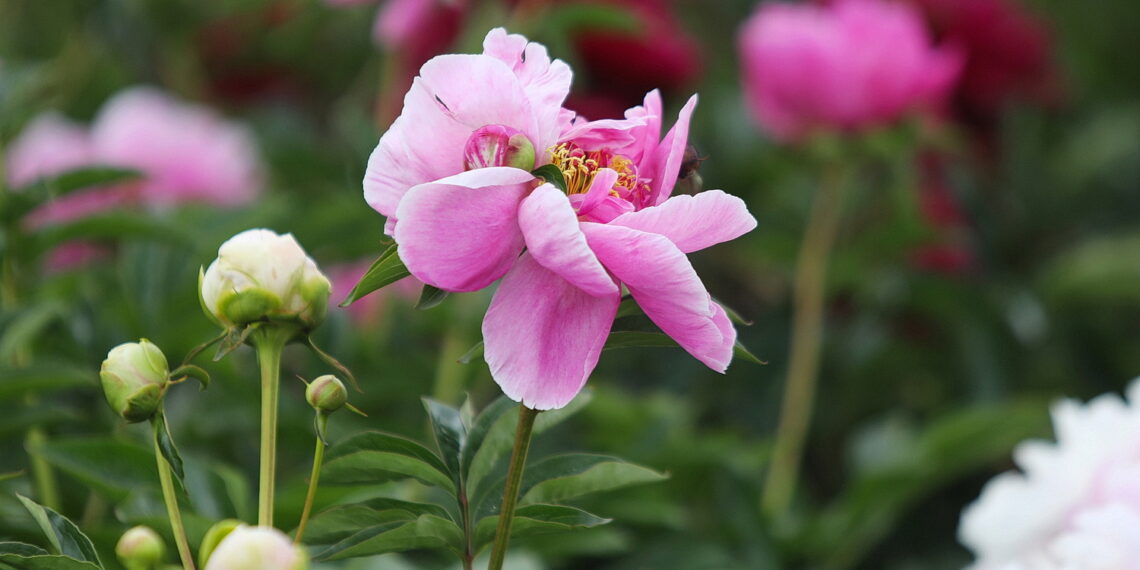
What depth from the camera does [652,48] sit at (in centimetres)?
101

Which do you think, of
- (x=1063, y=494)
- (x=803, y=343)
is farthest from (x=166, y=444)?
(x=803, y=343)

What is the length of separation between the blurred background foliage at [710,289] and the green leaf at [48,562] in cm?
9

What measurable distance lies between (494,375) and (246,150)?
80 centimetres

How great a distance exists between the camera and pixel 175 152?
3.12 ft

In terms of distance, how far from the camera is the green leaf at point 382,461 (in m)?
0.31

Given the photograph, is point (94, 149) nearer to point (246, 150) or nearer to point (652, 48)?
point (246, 150)

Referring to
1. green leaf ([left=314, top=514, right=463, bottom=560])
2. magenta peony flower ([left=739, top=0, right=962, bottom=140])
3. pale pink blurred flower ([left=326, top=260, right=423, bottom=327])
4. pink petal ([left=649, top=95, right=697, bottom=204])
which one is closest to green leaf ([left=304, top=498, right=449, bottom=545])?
green leaf ([left=314, top=514, right=463, bottom=560])

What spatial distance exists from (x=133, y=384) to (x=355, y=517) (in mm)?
69

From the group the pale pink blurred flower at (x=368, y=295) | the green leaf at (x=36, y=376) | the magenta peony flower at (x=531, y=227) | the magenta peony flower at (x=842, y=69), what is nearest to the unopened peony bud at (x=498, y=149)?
the magenta peony flower at (x=531, y=227)

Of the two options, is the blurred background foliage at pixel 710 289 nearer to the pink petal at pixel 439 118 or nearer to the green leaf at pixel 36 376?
the green leaf at pixel 36 376

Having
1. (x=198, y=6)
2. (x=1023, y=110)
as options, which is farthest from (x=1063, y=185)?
(x=198, y=6)

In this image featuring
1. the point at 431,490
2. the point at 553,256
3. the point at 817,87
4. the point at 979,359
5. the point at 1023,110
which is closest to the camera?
the point at 553,256

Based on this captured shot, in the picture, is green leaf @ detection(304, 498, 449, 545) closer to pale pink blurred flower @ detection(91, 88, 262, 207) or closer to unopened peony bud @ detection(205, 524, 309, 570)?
unopened peony bud @ detection(205, 524, 309, 570)

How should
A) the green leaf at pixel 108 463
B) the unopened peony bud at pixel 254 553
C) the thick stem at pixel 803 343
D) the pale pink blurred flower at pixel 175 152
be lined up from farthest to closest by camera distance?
the pale pink blurred flower at pixel 175 152, the thick stem at pixel 803 343, the green leaf at pixel 108 463, the unopened peony bud at pixel 254 553
